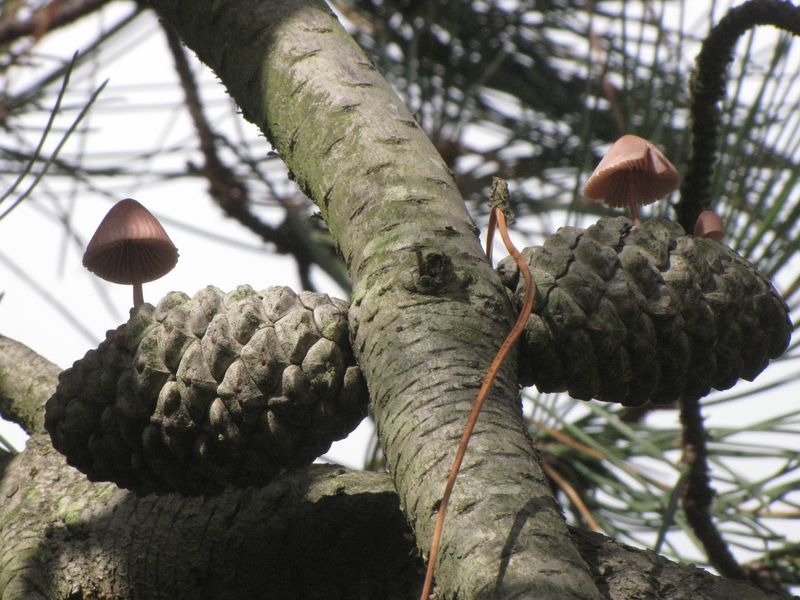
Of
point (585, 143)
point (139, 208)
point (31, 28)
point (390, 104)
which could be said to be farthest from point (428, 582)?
point (31, 28)

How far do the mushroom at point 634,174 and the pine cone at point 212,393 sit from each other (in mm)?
307

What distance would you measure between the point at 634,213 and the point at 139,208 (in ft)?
1.52

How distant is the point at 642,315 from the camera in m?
0.73

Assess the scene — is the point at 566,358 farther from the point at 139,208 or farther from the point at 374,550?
the point at 139,208

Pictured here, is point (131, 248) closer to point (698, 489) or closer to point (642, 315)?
point (642, 315)

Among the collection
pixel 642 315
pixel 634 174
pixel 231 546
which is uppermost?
pixel 634 174

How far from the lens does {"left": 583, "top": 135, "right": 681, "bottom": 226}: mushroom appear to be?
33.8 inches

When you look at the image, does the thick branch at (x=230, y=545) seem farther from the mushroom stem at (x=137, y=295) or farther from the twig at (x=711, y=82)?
the twig at (x=711, y=82)

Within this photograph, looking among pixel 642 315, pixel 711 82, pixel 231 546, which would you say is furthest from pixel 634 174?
pixel 231 546

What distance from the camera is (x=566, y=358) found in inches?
28.0

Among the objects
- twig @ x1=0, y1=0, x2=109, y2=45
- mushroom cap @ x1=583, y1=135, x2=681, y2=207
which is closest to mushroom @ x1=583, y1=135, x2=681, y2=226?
mushroom cap @ x1=583, y1=135, x2=681, y2=207

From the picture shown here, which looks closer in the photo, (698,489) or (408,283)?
(408,283)

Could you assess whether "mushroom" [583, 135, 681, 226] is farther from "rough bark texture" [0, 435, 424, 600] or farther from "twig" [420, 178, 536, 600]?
"rough bark texture" [0, 435, 424, 600]

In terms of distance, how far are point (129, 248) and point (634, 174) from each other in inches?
20.7
